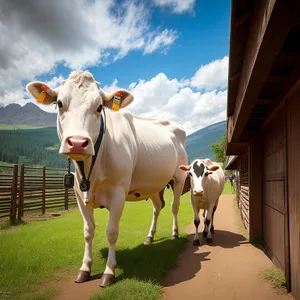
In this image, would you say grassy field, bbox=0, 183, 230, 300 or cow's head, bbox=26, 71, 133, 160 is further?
grassy field, bbox=0, 183, 230, 300

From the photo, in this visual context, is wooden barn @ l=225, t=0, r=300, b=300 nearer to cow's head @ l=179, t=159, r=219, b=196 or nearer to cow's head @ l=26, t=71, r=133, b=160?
cow's head @ l=179, t=159, r=219, b=196

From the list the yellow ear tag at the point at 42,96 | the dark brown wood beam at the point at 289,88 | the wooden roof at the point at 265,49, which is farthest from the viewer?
the yellow ear tag at the point at 42,96

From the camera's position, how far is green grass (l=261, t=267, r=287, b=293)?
3.69 meters

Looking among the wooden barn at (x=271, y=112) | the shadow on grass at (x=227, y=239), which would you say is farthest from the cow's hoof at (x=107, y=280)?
the shadow on grass at (x=227, y=239)

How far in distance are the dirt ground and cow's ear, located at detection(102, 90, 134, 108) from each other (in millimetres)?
2504

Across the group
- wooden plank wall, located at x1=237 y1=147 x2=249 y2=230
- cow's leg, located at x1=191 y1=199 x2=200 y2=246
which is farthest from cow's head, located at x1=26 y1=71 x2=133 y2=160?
wooden plank wall, located at x1=237 y1=147 x2=249 y2=230

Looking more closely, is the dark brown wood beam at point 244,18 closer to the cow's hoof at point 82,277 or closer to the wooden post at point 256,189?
the cow's hoof at point 82,277

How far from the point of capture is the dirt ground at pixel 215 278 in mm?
3557

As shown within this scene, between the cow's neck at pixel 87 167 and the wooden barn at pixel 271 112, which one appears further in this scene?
the cow's neck at pixel 87 167

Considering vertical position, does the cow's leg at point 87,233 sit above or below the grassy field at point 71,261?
above

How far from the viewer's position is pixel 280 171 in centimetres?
436

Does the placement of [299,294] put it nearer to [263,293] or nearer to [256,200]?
[263,293]

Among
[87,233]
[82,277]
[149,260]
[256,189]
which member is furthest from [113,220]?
[256,189]

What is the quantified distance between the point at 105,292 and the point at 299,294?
217cm
